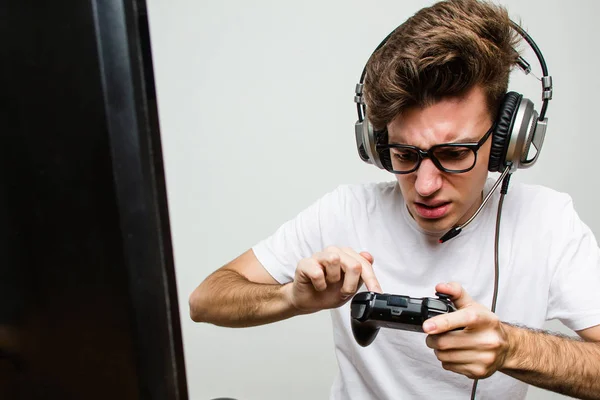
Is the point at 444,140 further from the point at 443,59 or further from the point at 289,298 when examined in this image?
the point at 289,298

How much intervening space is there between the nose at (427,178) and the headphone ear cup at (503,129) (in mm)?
117

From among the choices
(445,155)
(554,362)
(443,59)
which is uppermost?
(443,59)

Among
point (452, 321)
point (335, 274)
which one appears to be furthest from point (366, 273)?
point (452, 321)

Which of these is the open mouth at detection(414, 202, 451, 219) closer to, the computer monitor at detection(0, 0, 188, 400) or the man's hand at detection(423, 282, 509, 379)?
the man's hand at detection(423, 282, 509, 379)

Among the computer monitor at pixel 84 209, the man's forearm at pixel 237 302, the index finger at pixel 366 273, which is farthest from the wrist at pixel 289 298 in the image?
the computer monitor at pixel 84 209

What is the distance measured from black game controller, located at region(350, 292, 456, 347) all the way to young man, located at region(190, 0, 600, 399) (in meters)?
0.05

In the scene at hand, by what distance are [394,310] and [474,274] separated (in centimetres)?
47

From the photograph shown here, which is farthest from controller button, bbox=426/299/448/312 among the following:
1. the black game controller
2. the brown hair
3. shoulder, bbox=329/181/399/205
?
shoulder, bbox=329/181/399/205

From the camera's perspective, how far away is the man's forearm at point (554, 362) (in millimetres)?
770

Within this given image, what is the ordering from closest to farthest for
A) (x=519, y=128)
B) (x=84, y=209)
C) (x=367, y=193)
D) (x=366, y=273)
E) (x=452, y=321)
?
(x=84, y=209), (x=452, y=321), (x=366, y=273), (x=519, y=128), (x=367, y=193)

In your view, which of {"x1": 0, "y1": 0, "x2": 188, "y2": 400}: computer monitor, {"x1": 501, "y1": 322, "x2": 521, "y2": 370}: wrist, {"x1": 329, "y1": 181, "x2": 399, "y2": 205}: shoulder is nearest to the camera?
{"x1": 0, "y1": 0, "x2": 188, "y2": 400}: computer monitor

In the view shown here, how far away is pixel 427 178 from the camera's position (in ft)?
3.07

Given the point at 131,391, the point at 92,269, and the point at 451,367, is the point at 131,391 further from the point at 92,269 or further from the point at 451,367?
the point at 451,367

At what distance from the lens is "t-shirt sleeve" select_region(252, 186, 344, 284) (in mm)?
1225
